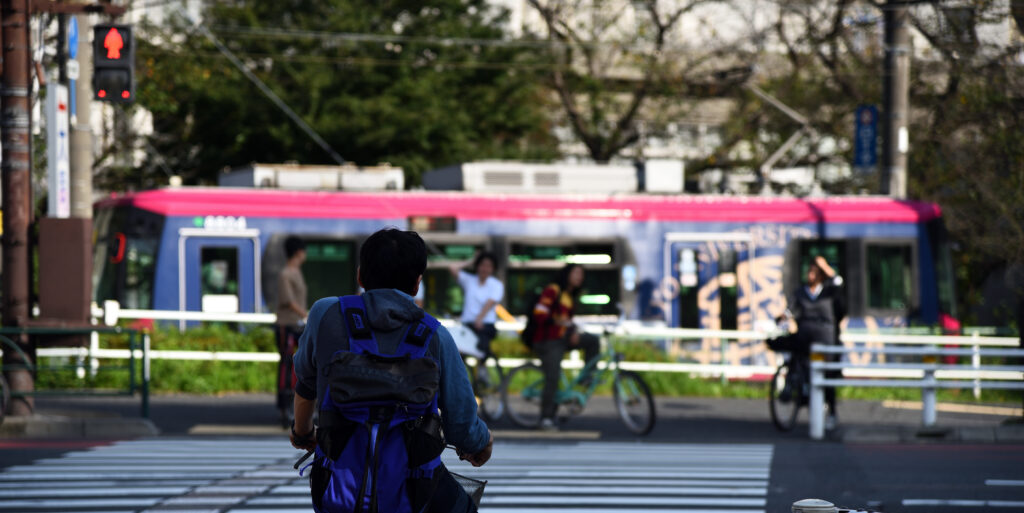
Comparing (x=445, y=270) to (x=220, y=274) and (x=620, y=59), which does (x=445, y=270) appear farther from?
(x=620, y=59)

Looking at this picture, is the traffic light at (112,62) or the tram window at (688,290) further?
the tram window at (688,290)

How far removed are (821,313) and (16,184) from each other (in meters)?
7.99

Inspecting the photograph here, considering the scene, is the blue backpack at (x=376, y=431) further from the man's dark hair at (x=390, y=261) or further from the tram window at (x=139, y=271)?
the tram window at (x=139, y=271)

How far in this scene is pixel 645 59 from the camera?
33250 mm

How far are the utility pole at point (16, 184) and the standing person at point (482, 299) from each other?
4314mm

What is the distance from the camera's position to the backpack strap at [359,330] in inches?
173

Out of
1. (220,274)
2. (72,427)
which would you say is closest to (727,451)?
(72,427)

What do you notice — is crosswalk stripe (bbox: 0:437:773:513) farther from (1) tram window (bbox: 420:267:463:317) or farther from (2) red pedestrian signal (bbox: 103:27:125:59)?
(1) tram window (bbox: 420:267:463:317)

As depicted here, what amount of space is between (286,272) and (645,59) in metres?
21.0

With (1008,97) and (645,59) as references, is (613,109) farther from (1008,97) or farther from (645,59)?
(1008,97)

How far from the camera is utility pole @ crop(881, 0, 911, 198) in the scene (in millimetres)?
20609

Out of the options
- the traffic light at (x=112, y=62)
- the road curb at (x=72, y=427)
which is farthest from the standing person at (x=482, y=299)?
the traffic light at (x=112, y=62)

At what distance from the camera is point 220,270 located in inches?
803

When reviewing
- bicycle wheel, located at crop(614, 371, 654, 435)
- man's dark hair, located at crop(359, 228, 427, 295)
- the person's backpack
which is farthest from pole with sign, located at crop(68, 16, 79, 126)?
man's dark hair, located at crop(359, 228, 427, 295)
